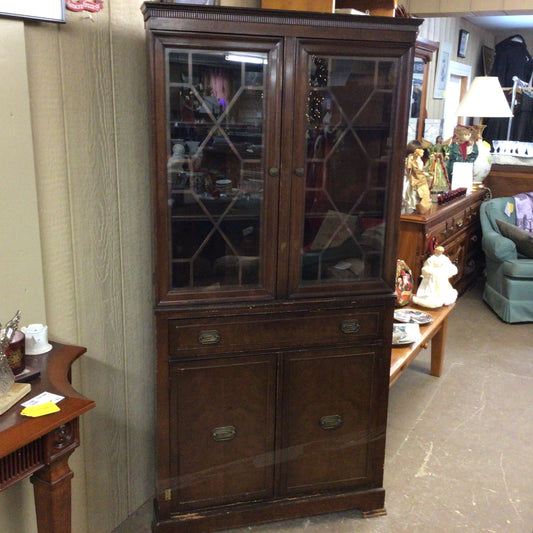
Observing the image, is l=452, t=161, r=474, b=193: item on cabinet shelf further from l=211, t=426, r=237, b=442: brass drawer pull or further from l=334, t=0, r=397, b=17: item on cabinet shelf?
l=211, t=426, r=237, b=442: brass drawer pull

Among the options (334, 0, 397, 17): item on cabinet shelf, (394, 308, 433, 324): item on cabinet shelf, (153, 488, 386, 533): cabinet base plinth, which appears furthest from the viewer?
(394, 308, 433, 324): item on cabinet shelf

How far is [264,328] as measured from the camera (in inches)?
78.4

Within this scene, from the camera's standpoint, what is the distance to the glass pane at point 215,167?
177 centimetres

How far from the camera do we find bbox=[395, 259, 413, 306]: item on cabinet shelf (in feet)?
10.4

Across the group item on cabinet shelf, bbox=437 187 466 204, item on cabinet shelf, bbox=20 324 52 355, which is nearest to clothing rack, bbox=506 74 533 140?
item on cabinet shelf, bbox=437 187 466 204

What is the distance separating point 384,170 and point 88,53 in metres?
1.01

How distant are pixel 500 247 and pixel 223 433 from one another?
9.94 feet

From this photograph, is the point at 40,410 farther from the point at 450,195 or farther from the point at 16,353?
the point at 450,195

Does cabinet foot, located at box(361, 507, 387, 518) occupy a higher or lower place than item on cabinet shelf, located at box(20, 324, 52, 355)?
lower

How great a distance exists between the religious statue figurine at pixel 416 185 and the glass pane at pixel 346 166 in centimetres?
167

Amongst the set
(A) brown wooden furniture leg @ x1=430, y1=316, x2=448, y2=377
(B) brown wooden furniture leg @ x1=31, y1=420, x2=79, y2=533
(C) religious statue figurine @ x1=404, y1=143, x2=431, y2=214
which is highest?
(C) religious statue figurine @ x1=404, y1=143, x2=431, y2=214

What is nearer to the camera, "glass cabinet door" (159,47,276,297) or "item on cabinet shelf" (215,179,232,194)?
"glass cabinet door" (159,47,276,297)

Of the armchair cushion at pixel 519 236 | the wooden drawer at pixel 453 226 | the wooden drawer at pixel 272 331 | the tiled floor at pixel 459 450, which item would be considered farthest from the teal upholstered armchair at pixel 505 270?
the wooden drawer at pixel 272 331

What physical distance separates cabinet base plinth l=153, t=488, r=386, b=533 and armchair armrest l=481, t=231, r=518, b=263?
8.56 feet
